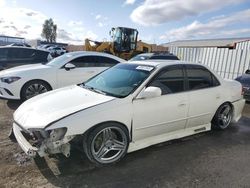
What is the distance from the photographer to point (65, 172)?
3.34 metres

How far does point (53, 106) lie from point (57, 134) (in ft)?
1.92

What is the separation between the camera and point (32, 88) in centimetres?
686

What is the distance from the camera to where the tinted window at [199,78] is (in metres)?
4.65

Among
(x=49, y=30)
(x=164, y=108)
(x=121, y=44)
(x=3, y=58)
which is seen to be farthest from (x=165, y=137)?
(x=49, y=30)

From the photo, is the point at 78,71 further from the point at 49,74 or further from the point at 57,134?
the point at 57,134

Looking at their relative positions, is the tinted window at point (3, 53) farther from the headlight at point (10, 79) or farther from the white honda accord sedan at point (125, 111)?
the white honda accord sedan at point (125, 111)

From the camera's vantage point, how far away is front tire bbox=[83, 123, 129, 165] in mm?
3381

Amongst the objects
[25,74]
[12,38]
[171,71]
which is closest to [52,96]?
[171,71]

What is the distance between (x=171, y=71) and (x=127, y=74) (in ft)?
2.57

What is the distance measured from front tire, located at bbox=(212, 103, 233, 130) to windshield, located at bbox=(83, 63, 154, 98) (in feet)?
6.28

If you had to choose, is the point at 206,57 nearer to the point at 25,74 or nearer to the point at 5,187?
the point at 25,74

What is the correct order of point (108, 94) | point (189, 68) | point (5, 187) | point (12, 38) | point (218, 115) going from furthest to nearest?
1. point (12, 38)
2. point (218, 115)
3. point (189, 68)
4. point (108, 94)
5. point (5, 187)

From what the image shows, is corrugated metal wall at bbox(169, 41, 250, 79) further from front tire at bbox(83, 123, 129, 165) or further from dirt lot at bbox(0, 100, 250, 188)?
front tire at bbox(83, 123, 129, 165)

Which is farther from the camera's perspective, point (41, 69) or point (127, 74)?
point (41, 69)
